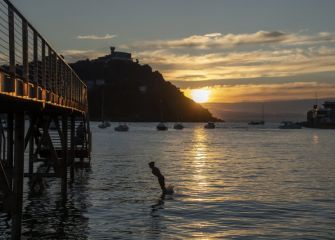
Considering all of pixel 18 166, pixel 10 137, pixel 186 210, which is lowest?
pixel 186 210

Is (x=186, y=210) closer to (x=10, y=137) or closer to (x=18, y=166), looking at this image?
(x=10, y=137)

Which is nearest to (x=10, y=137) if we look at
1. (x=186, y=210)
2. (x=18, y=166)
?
(x=18, y=166)

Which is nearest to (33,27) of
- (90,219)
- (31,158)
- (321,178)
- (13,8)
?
(13,8)

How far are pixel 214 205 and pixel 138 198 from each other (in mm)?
4514

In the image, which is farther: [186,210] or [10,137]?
[186,210]

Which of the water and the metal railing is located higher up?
the metal railing

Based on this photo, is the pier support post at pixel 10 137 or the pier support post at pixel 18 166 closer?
the pier support post at pixel 18 166

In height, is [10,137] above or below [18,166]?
above

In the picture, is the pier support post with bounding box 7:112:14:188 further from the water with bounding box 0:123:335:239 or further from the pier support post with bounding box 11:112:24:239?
the water with bounding box 0:123:335:239

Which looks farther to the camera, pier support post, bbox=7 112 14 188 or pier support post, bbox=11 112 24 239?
pier support post, bbox=7 112 14 188

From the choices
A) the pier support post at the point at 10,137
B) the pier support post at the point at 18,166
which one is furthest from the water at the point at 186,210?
the pier support post at the point at 18,166

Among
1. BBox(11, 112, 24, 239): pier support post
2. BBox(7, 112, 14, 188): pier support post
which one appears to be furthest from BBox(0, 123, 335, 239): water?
BBox(11, 112, 24, 239): pier support post

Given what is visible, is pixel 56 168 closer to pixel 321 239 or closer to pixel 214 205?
pixel 214 205

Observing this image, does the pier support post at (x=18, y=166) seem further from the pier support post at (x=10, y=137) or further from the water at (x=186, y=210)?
the water at (x=186, y=210)
